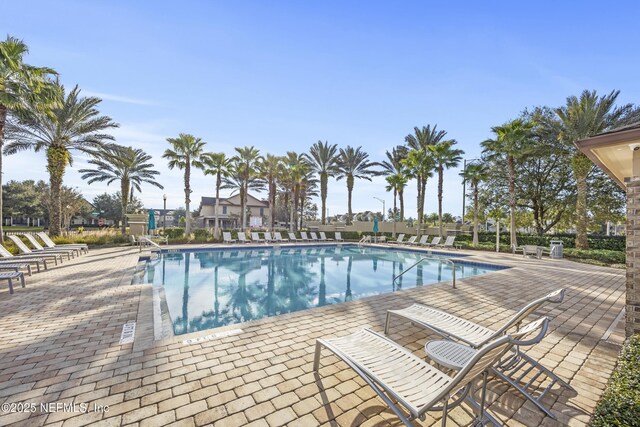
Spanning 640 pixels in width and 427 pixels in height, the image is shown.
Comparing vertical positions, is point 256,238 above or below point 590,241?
below

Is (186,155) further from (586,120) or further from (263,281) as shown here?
(586,120)

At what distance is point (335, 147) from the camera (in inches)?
1115

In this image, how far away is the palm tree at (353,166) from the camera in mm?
28938

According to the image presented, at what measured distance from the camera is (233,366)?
3.10 meters

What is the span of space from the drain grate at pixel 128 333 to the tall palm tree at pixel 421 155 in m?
22.0

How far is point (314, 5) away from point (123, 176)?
84.2ft

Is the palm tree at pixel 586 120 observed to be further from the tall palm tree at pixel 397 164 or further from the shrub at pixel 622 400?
the shrub at pixel 622 400

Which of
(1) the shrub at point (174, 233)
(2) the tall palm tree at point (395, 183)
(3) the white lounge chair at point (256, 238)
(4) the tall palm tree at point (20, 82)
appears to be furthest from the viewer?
(2) the tall palm tree at point (395, 183)

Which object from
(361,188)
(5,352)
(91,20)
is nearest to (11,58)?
(91,20)

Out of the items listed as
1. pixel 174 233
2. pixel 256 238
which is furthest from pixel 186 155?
pixel 256 238

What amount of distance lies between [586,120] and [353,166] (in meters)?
17.7

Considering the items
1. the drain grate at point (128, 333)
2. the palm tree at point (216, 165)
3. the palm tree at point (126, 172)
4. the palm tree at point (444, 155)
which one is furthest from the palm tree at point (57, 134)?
the palm tree at point (444, 155)

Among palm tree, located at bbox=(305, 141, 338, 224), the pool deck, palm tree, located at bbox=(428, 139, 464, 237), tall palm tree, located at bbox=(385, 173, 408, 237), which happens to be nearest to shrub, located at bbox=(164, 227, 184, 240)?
palm tree, located at bbox=(305, 141, 338, 224)

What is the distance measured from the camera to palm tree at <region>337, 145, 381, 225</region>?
1139 inches
